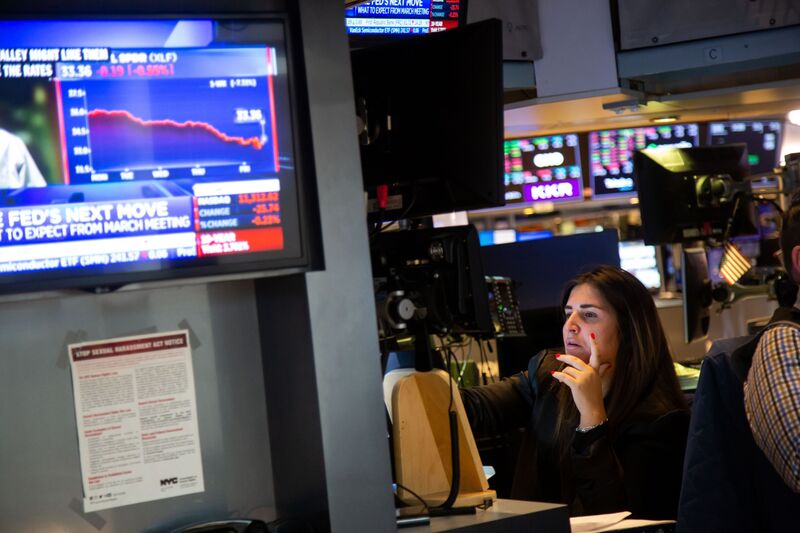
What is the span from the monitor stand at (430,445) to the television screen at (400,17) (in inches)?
85.3

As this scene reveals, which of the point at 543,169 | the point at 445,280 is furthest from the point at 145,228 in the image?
the point at 543,169

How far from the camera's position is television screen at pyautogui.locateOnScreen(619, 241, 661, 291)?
7402 mm

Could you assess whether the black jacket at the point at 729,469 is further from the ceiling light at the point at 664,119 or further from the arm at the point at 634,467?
the ceiling light at the point at 664,119

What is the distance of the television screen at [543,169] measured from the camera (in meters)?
6.61

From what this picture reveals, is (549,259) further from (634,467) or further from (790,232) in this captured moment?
(790,232)

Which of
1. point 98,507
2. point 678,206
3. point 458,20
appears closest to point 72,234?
point 98,507

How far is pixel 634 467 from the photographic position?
294cm

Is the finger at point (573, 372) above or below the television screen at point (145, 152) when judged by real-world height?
below

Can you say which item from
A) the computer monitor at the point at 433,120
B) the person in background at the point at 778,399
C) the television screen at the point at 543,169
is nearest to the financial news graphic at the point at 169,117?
the computer monitor at the point at 433,120

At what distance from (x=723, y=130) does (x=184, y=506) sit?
5983mm

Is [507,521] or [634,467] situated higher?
[507,521]

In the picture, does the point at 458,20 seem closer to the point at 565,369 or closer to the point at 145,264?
the point at 565,369

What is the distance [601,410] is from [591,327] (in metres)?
0.34

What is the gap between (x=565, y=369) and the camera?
3.13 metres
